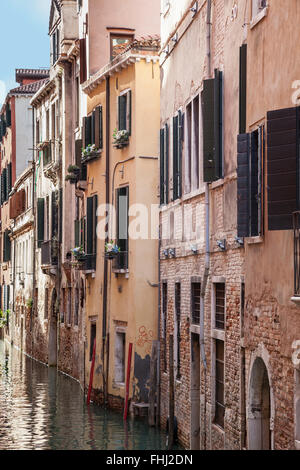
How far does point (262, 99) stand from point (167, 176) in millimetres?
7824

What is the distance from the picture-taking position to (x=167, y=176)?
19.3 meters

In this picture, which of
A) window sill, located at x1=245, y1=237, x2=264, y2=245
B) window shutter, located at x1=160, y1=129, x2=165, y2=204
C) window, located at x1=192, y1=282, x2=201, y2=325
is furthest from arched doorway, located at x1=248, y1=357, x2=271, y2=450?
window shutter, located at x1=160, y1=129, x2=165, y2=204

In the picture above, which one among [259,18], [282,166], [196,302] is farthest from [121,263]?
[282,166]

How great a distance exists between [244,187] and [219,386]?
3760 mm

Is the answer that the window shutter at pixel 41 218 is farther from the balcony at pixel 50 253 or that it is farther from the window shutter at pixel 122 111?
the window shutter at pixel 122 111

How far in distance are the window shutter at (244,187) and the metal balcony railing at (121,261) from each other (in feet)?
32.0

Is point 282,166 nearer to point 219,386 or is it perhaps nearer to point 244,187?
point 244,187

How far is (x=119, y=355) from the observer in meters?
22.5

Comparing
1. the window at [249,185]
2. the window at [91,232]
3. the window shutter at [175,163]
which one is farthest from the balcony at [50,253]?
the window at [249,185]

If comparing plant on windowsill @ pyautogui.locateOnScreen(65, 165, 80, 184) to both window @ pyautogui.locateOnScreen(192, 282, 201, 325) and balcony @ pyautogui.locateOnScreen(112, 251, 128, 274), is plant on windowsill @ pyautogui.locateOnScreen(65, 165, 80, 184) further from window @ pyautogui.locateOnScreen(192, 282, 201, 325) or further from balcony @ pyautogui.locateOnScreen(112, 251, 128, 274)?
window @ pyautogui.locateOnScreen(192, 282, 201, 325)

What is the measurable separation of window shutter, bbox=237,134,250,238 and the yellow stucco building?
28.4ft

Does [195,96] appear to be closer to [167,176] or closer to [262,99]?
[167,176]

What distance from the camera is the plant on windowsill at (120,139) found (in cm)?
2181
